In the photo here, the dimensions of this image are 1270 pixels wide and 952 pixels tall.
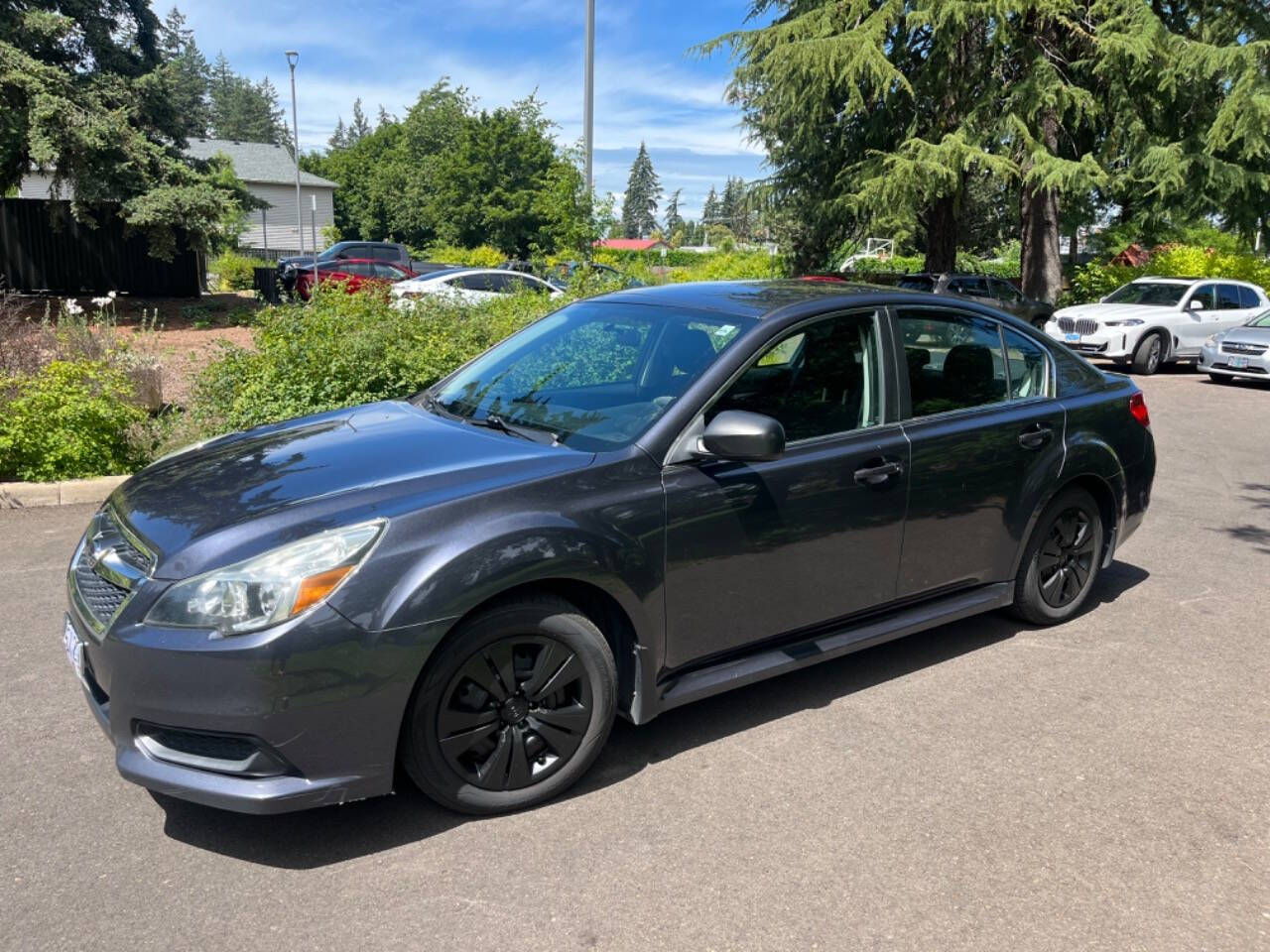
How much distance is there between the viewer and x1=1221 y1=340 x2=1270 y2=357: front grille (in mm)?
16031

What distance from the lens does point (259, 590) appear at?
2980mm

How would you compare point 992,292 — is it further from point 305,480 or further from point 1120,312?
point 305,480

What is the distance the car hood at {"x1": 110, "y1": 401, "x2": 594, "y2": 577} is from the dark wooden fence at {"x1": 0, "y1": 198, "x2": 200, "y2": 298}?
2022cm

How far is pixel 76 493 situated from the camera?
7.16 metres

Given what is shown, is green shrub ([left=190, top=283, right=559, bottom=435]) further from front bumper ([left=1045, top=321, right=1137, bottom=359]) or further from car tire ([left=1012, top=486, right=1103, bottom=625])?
front bumper ([left=1045, top=321, right=1137, bottom=359])

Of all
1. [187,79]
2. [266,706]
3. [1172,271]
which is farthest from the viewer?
[187,79]

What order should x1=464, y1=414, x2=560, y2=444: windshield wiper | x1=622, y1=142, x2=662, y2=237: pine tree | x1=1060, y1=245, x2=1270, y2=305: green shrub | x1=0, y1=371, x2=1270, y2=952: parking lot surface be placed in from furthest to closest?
1. x1=622, y1=142, x2=662, y2=237: pine tree
2. x1=1060, y1=245, x2=1270, y2=305: green shrub
3. x1=464, y1=414, x2=560, y2=444: windshield wiper
4. x1=0, y1=371, x2=1270, y2=952: parking lot surface

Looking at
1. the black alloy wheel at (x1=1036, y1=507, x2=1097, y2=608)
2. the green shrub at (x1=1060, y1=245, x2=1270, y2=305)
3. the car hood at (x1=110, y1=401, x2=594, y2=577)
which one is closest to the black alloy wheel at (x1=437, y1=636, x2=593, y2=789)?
the car hood at (x1=110, y1=401, x2=594, y2=577)

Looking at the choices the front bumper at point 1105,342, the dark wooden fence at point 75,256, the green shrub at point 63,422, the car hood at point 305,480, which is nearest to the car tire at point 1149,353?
the front bumper at point 1105,342

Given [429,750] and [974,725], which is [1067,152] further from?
[429,750]

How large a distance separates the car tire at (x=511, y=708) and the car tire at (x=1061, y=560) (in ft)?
8.19

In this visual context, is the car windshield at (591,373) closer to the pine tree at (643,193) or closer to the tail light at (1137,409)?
the tail light at (1137,409)

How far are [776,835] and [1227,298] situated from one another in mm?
19291

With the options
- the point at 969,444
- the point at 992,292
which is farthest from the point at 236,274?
the point at 969,444
